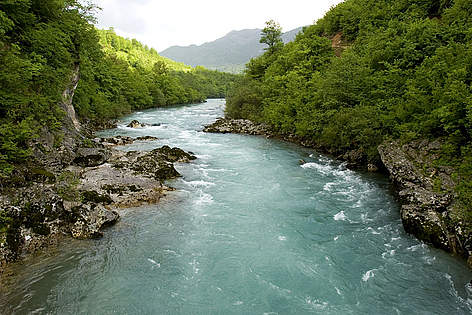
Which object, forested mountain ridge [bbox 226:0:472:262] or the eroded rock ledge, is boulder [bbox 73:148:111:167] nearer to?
forested mountain ridge [bbox 226:0:472:262]

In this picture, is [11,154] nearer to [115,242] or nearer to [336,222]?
[115,242]

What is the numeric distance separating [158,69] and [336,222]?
89.6 meters

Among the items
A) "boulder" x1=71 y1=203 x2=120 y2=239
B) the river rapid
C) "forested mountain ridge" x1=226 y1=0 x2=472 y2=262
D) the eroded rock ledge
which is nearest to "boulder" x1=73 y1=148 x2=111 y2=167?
the river rapid

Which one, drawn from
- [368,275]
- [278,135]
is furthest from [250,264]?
[278,135]

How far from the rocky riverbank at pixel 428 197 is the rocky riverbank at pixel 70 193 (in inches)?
442

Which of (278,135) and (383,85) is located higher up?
(383,85)

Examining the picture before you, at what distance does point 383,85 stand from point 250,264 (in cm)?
1548

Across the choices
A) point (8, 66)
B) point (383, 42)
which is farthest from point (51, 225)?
Answer: point (383, 42)

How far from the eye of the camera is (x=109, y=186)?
47.4ft

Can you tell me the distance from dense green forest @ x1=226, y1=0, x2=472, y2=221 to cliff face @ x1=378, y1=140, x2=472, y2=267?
461mm

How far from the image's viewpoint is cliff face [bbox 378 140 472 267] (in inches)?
378

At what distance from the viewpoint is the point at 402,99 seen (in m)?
16.1

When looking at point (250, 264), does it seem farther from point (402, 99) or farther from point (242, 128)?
point (242, 128)

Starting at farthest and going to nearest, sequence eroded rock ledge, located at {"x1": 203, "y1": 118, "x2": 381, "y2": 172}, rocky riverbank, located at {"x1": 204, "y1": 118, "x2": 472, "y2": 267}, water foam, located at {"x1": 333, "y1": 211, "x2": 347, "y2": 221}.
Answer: eroded rock ledge, located at {"x1": 203, "y1": 118, "x2": 381, "y2": 172} → water foam, located at {"x1": 333, "y1": 211, "x2": 347, "y2": 221} → rocky riverbank, located at {"x1": 204, "y1": 118, "x2": 472, "y2": 267}
